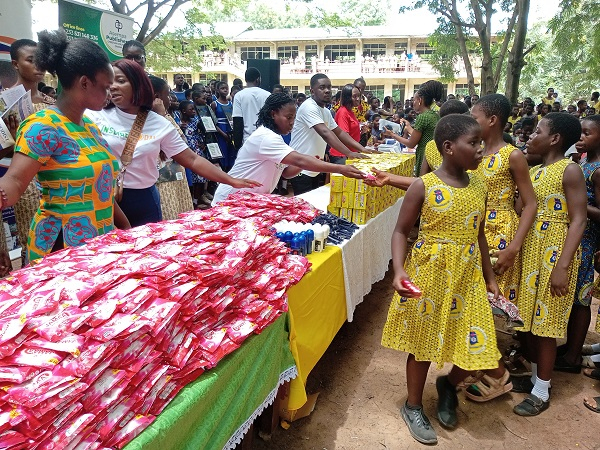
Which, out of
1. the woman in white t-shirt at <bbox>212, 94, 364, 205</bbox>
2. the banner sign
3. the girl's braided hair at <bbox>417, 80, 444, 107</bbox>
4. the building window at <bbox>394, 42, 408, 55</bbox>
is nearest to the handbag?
the woman in white t-shirt at <bbox>212, 94, 364, 205</bbox>

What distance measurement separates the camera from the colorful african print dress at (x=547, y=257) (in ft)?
8.61

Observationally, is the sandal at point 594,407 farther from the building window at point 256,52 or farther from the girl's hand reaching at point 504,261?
the building window at point 256,52

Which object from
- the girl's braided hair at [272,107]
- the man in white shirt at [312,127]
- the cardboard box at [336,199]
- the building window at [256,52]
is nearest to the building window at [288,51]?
the building window at [256,52]

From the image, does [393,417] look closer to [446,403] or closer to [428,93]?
[446,403]

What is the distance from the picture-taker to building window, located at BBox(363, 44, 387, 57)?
1260 inches

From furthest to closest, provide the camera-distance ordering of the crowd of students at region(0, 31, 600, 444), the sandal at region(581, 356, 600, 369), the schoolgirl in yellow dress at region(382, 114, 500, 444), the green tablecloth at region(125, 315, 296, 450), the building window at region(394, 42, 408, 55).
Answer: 1. the building window at region(394, 42, 408, 55)
2. the sandal at region(581, 356, 600, 369)
3. the schoolgirl in yellow dress at region(382, 114, 500, 444)
4. the crowd of students at region(0, 31, 600, 444)
5. the green tablecloth at region(125, 315, 296, 450)

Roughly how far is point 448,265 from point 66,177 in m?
1.88

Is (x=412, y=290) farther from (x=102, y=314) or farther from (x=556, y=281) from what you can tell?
(x=102, y=314)

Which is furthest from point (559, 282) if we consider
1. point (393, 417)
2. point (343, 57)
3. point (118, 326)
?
point (343, 57)

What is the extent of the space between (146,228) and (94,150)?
1.50ft

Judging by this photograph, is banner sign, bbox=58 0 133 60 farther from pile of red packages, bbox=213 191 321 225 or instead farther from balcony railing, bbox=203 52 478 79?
balcony railing, bbox=203 52 478 79

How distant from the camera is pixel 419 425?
8.07 ft

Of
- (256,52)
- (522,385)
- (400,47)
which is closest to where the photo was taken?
(522,385)

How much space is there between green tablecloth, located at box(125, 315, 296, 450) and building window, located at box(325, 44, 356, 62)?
33043mm
